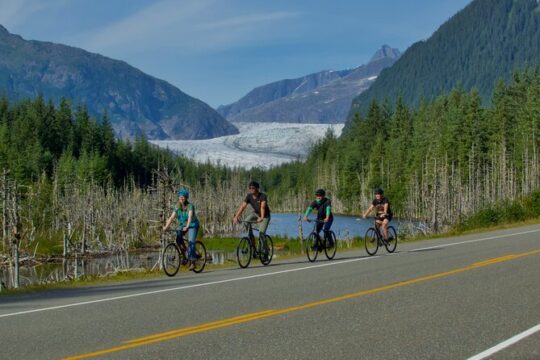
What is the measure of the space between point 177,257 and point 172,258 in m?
0.14

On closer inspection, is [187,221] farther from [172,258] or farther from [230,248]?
[230,248]

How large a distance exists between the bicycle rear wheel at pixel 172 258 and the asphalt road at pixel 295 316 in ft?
3.94

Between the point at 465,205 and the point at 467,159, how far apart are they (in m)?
21.4

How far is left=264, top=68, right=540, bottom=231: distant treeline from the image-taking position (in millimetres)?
79656

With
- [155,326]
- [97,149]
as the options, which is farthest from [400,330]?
[97,149]

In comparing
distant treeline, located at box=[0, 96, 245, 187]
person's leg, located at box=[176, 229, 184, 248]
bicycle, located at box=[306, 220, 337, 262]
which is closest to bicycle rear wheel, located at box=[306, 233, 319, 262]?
bicycle, located at box=[306, 220, 337, 262]

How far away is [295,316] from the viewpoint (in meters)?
10.3

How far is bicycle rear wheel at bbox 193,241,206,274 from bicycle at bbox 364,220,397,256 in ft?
17.8

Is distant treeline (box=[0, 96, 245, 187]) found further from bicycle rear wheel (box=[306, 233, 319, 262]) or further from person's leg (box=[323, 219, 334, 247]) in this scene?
bicycle rear wheel (box=[306, 233, 319, 262])

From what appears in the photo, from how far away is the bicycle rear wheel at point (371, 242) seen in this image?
21.7 metres

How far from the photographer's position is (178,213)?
1842 cm

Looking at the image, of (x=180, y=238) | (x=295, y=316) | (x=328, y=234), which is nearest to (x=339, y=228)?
(x=328, y=234)

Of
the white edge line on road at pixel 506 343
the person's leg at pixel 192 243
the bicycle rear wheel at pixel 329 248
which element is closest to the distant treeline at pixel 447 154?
the bicycle rear wheel at pixel 329 248

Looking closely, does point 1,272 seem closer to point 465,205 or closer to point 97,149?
point 465,205
